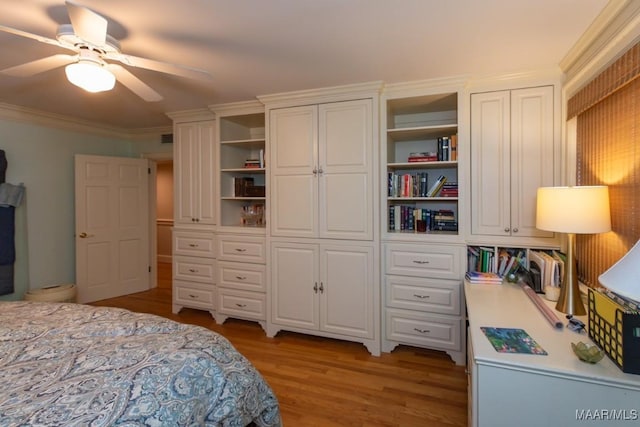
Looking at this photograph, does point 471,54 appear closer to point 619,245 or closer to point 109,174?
point 619,245

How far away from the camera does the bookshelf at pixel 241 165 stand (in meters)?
3.29

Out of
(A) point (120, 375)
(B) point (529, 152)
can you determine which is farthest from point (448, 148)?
(A) point (120, 375)

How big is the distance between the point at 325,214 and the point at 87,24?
198 centimetres

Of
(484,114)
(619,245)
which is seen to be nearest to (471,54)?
(484,114)

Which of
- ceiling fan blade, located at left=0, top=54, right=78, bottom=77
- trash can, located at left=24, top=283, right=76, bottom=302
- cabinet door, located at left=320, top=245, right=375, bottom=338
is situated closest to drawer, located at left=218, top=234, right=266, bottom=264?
cabinet door, located at left=320, top=245, right=375, bottom=338

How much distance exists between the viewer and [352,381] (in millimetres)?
2344

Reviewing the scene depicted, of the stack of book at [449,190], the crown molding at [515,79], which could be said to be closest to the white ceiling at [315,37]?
the crown molding at [515,79]

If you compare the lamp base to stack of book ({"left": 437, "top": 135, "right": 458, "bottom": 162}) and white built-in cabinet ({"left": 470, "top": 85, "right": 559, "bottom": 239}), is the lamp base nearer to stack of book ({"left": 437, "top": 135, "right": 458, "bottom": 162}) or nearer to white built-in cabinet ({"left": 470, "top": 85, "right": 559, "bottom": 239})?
white built-in cabinet ({"left": 470, "top": 85, "right": 559, "bottom": 239})

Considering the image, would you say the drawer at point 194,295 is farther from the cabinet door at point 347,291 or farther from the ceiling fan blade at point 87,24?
the ceiling fan blade at point 87,24

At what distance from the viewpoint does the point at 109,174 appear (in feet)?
13.8

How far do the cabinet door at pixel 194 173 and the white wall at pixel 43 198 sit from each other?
4.86 feet

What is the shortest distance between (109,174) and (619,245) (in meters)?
4.98

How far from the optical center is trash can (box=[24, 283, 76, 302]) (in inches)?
130

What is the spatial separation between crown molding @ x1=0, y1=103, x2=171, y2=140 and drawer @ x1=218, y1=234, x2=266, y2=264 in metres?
2.04
